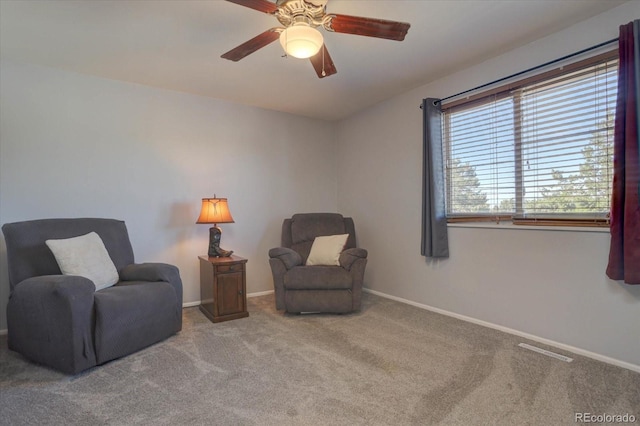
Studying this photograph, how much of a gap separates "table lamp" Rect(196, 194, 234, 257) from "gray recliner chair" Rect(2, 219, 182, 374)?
24.1 inches

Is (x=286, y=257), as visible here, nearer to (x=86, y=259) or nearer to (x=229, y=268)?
(x=229, y=268)

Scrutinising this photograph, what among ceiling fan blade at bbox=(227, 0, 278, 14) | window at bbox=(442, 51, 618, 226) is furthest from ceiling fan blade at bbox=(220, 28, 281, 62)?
window at bbox=(442, 51, 618, 226)

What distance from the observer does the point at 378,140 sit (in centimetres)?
408

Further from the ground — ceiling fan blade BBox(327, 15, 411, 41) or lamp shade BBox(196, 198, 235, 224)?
ceiling fan blade BBox(327, 15, 411, 41)

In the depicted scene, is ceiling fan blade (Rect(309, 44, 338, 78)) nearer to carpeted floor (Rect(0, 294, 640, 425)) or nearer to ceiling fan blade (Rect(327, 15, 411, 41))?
ceiling fan blade (Rect(327, 15, 411, 41))

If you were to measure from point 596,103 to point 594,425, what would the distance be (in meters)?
1.97

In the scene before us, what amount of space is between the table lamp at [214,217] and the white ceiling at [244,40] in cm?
120

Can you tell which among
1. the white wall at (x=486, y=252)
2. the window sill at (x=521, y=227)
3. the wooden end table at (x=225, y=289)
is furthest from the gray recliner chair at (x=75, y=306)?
the window sill at (x=521, y=227)

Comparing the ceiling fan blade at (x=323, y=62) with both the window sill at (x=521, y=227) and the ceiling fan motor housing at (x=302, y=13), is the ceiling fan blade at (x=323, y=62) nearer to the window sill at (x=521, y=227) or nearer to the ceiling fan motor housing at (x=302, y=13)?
the ceiling fan motor housing at (x=302, y=13)

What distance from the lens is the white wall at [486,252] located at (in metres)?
2.27

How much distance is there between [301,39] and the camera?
180 cm

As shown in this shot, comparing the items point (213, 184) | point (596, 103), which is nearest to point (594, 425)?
point (596, 103)

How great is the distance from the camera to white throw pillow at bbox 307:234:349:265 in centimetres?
352

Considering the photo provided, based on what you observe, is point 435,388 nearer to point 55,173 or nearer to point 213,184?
point 213,184
